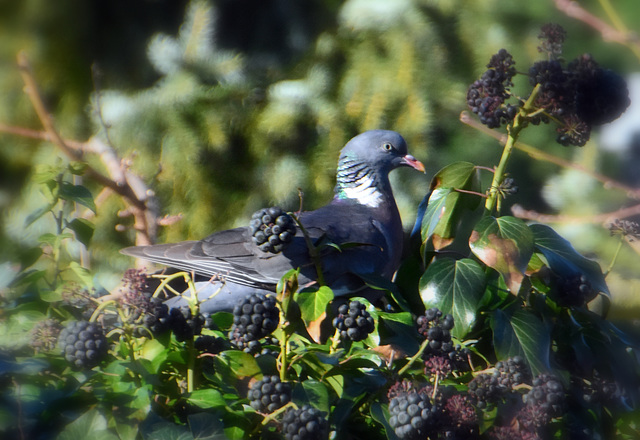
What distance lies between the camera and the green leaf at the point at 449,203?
0.89 metres

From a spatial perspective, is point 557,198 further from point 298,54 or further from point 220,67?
point 220,67

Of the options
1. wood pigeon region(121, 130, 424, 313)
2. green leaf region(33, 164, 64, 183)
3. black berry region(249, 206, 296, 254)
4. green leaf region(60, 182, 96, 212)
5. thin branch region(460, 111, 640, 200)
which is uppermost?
thin branch region(460, 111, 640, 200)

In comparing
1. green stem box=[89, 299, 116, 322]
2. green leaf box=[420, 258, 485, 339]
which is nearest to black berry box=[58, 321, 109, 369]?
green stem box=[89, 299, 116, 322]

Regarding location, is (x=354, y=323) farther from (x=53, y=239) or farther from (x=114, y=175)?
(x=114, y=175)

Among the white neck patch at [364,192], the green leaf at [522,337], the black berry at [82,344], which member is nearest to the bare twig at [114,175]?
the white neck patch at [364,192]

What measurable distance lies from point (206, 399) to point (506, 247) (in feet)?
1.20

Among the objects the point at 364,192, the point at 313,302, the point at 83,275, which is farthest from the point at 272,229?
the point at 364,192

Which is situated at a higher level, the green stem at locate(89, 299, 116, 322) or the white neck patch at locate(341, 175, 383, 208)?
the green stem at locate(89, 299, 116, 322)

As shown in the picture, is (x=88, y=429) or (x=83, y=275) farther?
(x=83, y=275)

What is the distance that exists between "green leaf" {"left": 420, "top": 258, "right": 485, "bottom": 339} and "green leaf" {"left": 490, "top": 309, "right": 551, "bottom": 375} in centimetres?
3

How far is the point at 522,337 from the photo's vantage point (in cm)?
74

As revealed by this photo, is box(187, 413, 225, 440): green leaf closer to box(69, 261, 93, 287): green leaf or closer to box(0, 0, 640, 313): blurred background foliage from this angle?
box(69, 261, 93, 287): green leaf

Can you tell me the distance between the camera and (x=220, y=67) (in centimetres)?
217

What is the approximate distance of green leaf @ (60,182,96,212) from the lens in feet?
2.54
